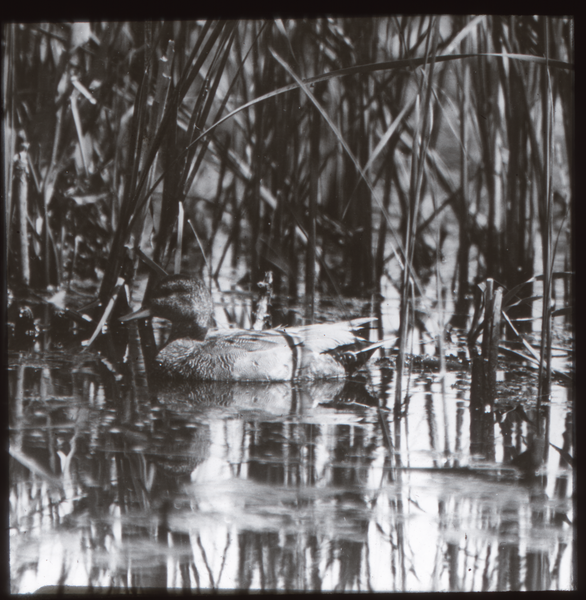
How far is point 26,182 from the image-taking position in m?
0.89

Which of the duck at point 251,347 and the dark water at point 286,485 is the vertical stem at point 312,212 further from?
the dark water at point 286,485

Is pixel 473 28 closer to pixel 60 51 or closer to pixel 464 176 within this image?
pixel 464 176

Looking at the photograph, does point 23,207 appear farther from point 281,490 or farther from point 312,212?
point 281,490

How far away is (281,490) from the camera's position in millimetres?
846

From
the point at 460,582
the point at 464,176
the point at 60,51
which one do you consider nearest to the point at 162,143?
the point at 60,51

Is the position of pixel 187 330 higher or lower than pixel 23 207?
lower


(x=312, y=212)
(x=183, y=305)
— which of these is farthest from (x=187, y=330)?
(x=312, y=212)

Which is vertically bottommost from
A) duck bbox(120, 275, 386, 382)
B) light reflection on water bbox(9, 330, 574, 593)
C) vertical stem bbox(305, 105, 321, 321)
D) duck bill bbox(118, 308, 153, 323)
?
light reflection on water bbox(9, 330, 574, 593)

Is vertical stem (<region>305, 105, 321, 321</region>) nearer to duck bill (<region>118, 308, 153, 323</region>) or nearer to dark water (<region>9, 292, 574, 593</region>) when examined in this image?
dark water (<region>9, 292, 574, 593</region>)

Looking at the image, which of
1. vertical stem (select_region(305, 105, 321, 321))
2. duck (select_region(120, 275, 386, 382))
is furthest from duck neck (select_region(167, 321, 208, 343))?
vertical stem (select_region(305, 105, 321, 321))

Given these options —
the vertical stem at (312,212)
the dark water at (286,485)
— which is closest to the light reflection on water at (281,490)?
the dark water at (286,485)

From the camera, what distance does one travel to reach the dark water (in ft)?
2.72

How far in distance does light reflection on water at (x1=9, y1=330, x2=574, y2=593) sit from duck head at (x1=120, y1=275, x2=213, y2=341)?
0.33 ft

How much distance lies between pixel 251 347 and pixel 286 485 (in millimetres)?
242
